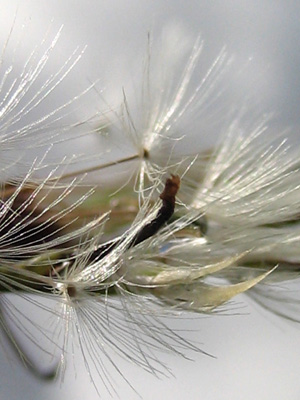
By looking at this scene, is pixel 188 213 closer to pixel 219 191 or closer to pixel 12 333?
pixel 219 191

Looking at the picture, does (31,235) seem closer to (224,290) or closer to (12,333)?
(12,333)

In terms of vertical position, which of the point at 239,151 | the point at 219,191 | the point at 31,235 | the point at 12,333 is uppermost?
the point at 239,151

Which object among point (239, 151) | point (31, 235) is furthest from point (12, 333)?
point (239, 151)

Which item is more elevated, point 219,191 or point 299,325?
point 219,191

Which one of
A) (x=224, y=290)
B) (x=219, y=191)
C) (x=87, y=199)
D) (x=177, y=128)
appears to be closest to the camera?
(x=224, y=290)

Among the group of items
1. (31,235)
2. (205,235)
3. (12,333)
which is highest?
(205,235)

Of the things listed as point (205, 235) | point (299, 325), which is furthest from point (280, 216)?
point (299, 325)

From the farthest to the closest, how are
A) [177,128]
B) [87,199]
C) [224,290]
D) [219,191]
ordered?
[177,128]
[219,191]
[87,199]
[224,290]

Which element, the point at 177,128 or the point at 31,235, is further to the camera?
the point at 177,128

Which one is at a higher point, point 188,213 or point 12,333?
point 188,213
